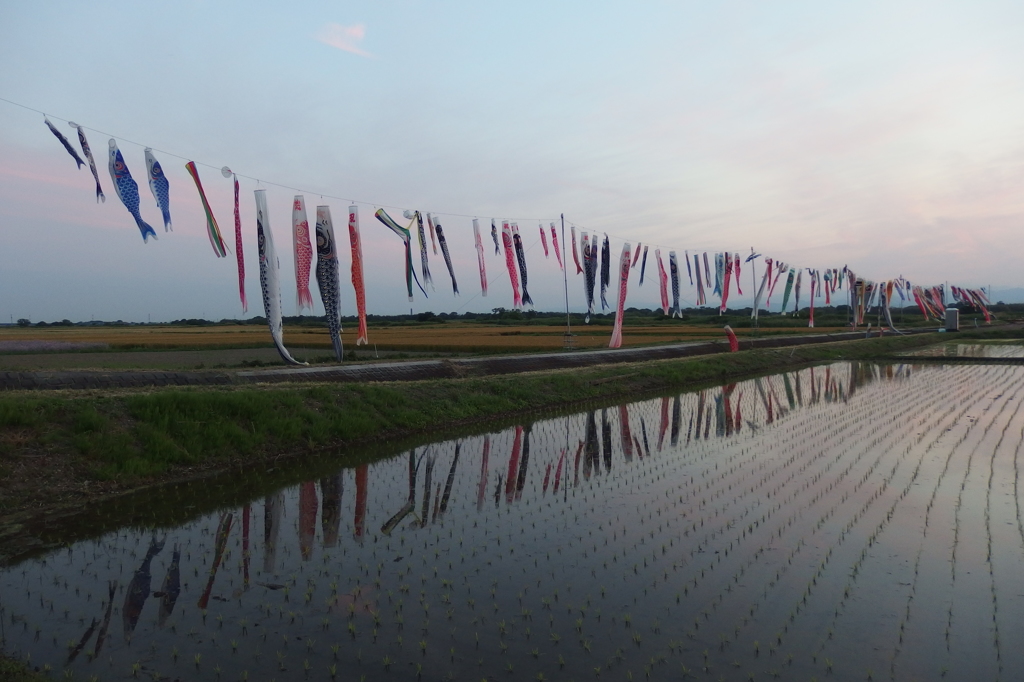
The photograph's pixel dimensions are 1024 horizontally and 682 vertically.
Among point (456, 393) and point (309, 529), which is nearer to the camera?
point (309, 529)

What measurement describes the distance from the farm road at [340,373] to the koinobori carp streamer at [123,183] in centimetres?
331

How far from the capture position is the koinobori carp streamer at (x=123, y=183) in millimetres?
14742

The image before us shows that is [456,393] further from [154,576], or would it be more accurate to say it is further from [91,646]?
[91,646]

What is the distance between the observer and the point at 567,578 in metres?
6.67

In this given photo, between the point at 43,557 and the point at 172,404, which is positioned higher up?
the point at 172,404

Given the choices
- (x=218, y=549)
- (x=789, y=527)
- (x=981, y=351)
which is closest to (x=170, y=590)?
(x=218, y=549)

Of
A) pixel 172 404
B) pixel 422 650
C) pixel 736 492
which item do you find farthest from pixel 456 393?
pixel 422 650

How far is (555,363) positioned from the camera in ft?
86.0

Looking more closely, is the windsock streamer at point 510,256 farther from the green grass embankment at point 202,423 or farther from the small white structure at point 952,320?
the small white structure at point 952,320

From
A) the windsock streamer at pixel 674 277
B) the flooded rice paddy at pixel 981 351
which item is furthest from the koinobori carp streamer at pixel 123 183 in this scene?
the flooded rice paddy at pixel 981 351

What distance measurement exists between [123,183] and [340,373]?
22.5 ft

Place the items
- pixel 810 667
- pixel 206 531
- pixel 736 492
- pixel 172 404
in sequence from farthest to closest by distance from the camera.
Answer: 1. pixel 172 404
2. pixel 736 492
3. pixel 206 531
4. pixel 810 667

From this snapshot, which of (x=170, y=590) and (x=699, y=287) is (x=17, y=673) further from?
(x=699, y=287)

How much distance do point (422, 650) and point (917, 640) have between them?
376cm
